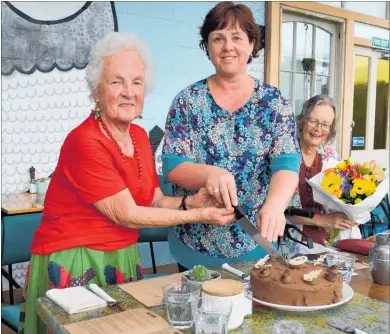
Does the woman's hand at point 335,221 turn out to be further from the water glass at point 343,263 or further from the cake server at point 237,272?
the cake server at point 237,272

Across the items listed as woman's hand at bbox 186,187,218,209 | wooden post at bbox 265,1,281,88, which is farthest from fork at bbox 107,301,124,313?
wooden post at bbox 265,1,281,88

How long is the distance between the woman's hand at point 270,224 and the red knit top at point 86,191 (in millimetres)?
443

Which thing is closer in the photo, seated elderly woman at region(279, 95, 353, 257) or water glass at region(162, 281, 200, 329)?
water glass at region(162, 281, 200, 329)

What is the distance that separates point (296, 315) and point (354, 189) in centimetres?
85

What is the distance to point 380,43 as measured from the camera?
600 cm

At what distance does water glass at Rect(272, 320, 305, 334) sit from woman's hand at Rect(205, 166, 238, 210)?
46 centimetres

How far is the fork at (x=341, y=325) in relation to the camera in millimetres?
1075

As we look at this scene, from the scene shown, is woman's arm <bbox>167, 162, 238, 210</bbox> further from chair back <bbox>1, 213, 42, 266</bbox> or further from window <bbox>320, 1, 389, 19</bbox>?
window <bbox>320, 1, 389, 19</bbox>

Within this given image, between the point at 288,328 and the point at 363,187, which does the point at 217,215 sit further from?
the point at 363,187

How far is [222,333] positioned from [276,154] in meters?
0.78

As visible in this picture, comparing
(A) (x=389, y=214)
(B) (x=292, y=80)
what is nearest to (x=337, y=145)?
(B) (x=292, y=80)

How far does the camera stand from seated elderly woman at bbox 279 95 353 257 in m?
2.14

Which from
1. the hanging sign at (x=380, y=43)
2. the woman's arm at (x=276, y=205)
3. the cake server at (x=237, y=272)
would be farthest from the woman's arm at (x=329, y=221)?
the hanging sign at (x=380, y=43)

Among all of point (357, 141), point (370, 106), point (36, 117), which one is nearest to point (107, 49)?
point (36, 117)
